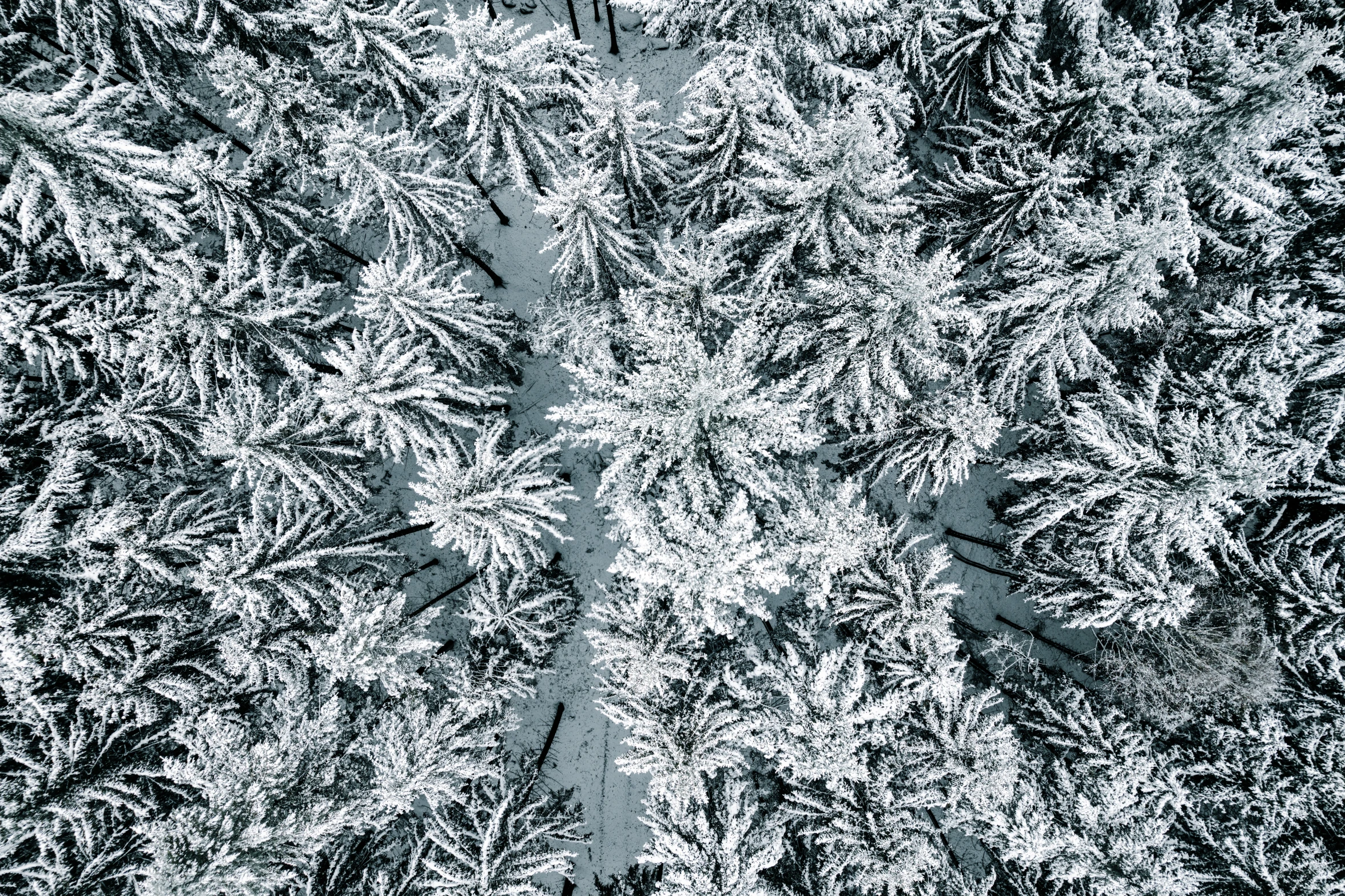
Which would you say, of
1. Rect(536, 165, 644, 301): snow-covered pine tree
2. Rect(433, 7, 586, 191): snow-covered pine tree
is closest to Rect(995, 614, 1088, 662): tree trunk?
Rect(536, 165, 644, 301): snow-covered pine tree

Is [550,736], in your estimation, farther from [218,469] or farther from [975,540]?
[975,540]

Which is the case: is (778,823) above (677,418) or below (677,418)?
below

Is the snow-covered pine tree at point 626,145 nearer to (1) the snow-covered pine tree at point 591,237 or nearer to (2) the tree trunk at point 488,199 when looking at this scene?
(1) the snow-covered pine tree at point 591,237

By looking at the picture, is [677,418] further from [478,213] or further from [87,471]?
[87,471]

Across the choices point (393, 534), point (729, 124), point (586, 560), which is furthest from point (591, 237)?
point (586, 560)

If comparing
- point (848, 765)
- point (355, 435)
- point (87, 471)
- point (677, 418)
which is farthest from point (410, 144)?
point (848, 765)

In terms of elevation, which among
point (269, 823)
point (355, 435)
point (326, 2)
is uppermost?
point (326, 2)

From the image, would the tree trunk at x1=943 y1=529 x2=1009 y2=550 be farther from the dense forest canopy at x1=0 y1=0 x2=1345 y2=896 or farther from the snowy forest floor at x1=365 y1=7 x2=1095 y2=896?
the dense forest canopy at x1=0 y1=0 x2=1345 y2=896
